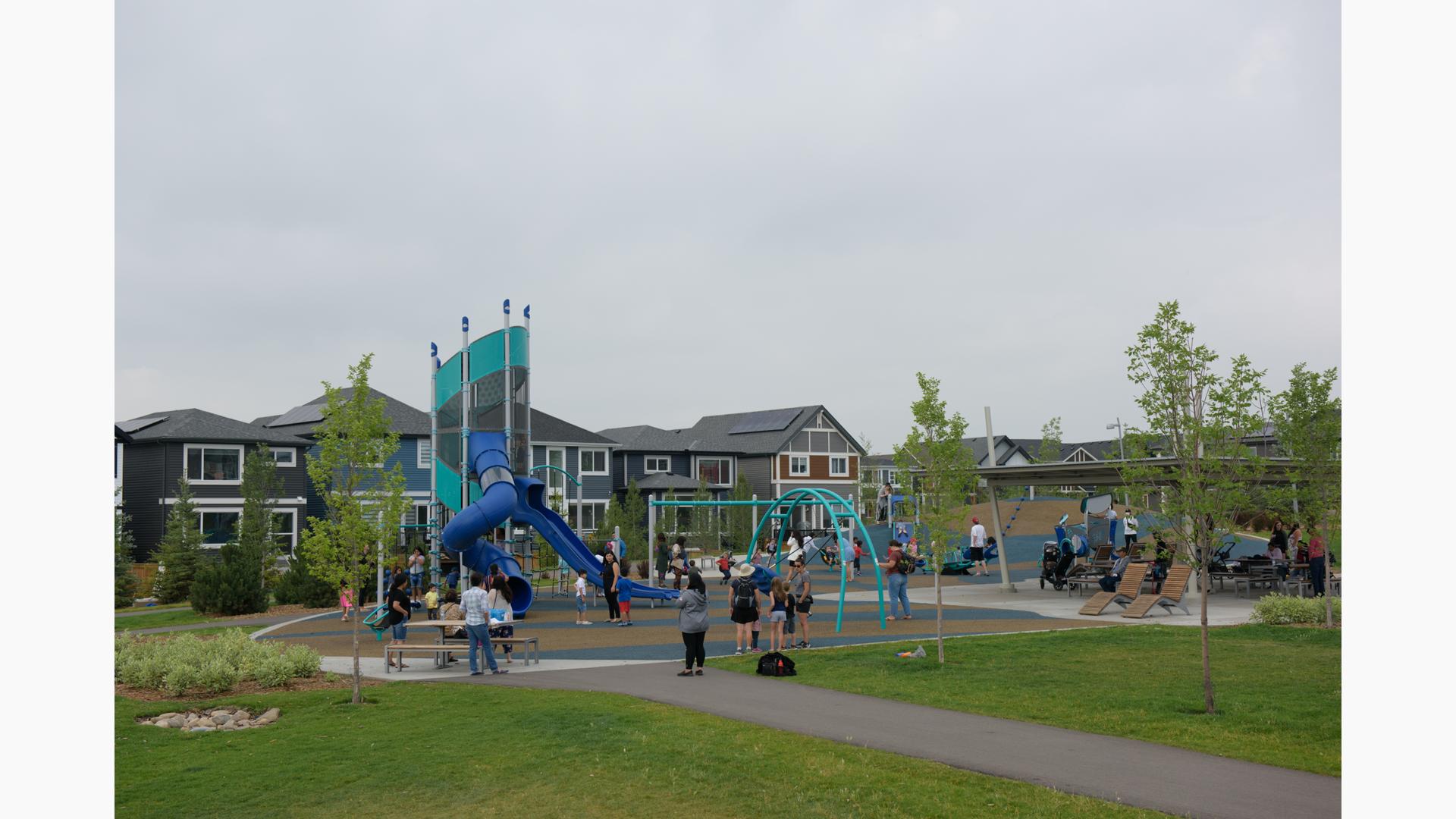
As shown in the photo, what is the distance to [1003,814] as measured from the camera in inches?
329

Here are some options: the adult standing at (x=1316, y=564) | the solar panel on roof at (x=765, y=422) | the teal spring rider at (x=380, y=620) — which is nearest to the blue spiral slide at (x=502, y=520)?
the teal spring rider at (x=380, y=620)

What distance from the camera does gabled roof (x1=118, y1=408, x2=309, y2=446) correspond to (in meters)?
45.0

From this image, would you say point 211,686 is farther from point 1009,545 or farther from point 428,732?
point 1009,545

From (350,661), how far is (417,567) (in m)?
12.8

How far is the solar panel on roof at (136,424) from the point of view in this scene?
4778cm

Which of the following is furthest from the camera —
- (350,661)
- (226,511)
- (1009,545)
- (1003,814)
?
(1009,545)

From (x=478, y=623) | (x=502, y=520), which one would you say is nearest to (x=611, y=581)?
(x=502, y=520)

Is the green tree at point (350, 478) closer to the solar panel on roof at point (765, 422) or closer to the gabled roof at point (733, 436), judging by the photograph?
the gabled roof at point (733, 436)

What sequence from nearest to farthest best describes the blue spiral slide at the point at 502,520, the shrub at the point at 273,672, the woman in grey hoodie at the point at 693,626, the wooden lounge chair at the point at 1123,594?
1. the shrub at the point at 273,672
2. the woman in grey hoodie at the point at 693,626
3. the wooden lounge chair at the point at 1123,594
4. the blue spiral slide at the point at 502,520

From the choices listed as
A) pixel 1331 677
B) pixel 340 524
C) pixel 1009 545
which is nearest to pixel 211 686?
pixel 340 524

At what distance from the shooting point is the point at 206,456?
150 ft

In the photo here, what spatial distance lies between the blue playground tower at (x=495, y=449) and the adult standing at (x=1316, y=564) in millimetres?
15332

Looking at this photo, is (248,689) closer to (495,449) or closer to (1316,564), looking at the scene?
(495,449)

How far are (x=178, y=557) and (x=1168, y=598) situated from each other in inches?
1167
